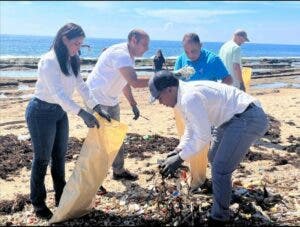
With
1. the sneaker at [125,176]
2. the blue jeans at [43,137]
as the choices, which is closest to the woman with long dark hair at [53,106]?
the blue jeans at [43,137]

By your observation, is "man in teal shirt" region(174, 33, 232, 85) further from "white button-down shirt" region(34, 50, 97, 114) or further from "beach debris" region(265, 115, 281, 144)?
"beach debris" region(265, 115, 281, 144)

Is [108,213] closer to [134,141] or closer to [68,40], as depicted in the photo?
[68,40]

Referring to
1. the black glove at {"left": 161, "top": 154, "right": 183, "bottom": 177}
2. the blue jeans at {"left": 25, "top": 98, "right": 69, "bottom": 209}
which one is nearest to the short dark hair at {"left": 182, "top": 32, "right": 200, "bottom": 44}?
the blue jeans at {"left": 25, "top": 98, "right": 69, "bottom": 209}

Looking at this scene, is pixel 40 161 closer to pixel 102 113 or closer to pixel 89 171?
pixel 89 171

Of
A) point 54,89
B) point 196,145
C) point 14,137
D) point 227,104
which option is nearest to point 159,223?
point 196,145

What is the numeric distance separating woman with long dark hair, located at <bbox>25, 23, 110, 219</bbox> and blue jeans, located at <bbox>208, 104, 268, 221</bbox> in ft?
4.47

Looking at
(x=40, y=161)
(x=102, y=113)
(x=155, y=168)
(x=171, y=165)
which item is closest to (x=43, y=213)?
(x=40, y=161)

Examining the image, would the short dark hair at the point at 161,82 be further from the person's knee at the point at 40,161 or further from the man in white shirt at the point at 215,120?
the person's knee at the point at 40,161

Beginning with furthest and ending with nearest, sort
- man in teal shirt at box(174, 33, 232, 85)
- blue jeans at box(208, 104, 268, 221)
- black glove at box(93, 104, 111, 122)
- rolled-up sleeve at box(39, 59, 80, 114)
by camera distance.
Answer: man in teal shirt at box(174, 33, 232, 85)
black glove at box(93, 104, 111, 122)
rolled-up sleeve at box(39, 59, 80, 114)
blue jeans at box(208, 104, 268, 221)

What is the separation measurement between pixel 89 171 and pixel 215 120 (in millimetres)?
1442

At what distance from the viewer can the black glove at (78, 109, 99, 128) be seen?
4820 millimetres

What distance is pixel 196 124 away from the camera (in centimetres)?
409

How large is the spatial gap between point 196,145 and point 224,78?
239cm

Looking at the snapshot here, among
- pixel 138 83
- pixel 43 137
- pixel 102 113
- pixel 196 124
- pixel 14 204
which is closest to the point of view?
pixel 196 124
